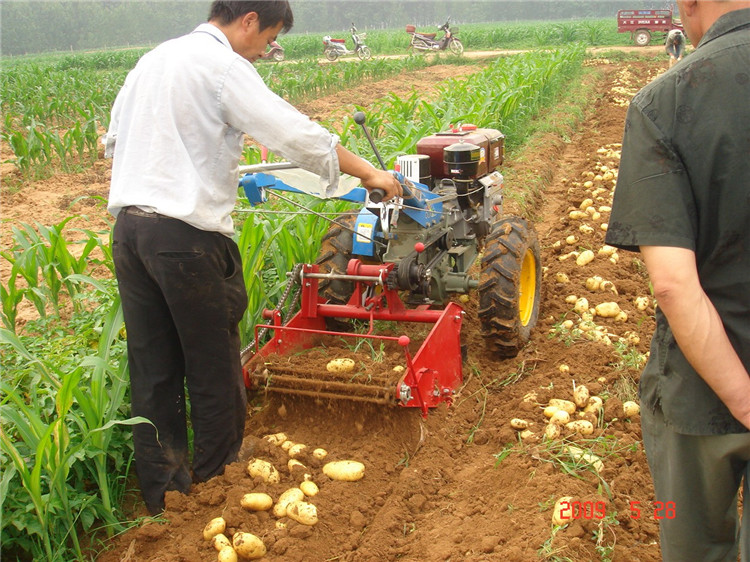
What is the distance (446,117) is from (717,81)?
6.20 m

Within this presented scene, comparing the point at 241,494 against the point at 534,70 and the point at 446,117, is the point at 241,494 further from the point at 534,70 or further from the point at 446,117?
the point at 534,70

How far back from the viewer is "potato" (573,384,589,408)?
3.44 meters

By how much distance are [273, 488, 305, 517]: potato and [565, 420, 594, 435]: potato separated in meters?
1.24

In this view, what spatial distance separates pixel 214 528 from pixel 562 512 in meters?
1.28

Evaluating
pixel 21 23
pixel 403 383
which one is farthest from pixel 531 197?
pixel 21 23

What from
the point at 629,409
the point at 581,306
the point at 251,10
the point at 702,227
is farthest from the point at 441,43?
the point at 702,227

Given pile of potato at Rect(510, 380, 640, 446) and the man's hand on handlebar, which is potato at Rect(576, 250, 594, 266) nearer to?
pile of potato at Rect(510, 380, 640, 446)

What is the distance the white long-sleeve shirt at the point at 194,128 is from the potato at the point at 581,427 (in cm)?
165

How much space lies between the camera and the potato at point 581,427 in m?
3.17

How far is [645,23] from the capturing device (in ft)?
89.9

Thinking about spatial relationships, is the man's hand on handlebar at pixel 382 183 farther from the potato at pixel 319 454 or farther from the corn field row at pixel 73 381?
the potato at pixel 319 454

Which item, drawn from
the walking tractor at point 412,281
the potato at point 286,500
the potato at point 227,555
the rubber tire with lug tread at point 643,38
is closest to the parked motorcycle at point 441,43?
the rubber tire with lug tread at point 643,38

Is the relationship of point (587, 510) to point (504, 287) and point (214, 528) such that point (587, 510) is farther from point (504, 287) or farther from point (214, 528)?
point (504, 287)

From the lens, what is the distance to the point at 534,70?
11.9 metres
